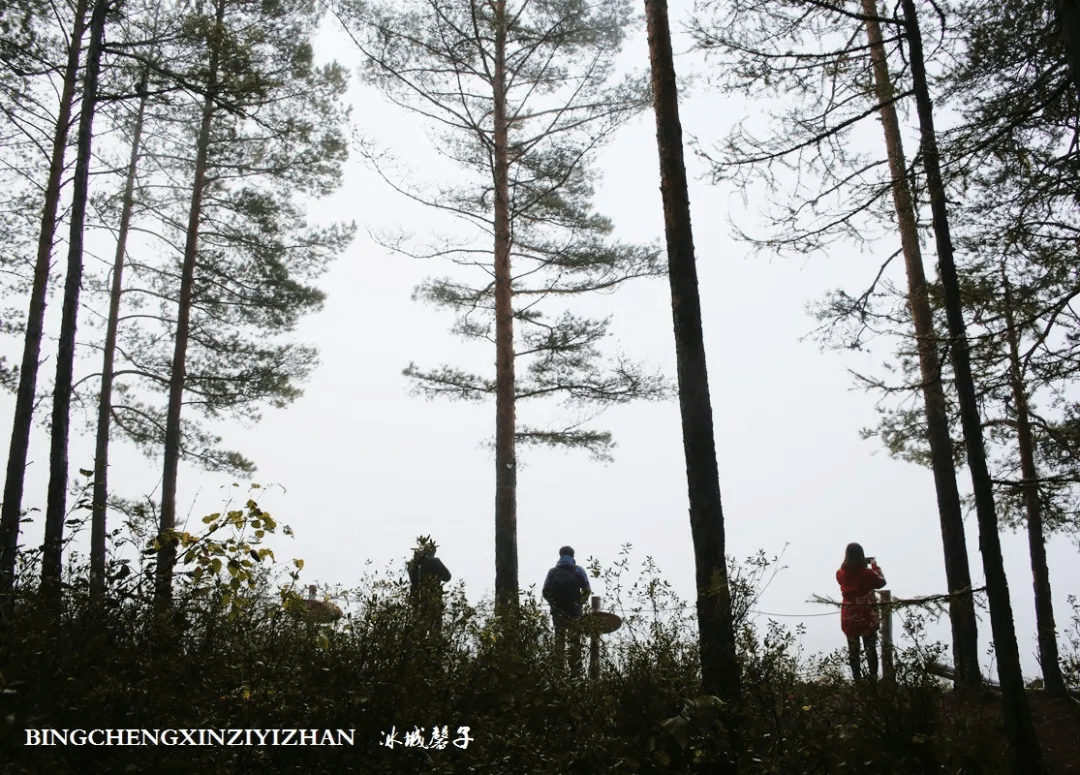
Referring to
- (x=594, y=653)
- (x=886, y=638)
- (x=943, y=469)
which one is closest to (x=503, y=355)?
(x=943, y=469)

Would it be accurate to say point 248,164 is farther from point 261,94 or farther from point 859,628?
point 859,628

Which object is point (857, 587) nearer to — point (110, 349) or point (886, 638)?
point (886, 638)

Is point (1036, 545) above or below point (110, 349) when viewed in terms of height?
below

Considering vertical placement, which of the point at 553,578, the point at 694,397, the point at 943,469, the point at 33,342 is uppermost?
the point at 33,342

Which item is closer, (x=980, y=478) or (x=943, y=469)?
(x=980, y=478)

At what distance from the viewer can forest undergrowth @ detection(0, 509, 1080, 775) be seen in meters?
4.43

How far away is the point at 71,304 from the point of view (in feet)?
29.7

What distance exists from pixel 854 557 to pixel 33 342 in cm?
970

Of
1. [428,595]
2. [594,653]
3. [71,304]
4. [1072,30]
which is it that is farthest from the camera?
[71,304]

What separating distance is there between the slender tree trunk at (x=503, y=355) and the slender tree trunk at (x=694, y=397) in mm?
5502

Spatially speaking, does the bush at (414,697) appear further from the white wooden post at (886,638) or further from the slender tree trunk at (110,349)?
the slender tree trunk at (110,349)

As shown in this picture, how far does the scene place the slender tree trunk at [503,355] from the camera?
468 inches

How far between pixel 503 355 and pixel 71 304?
19.4ft

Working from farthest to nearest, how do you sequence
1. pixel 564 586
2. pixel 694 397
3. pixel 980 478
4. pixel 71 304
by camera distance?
pixel 564 586 < pixel 71 304 < pixel 694 397 < pixel 980 478
